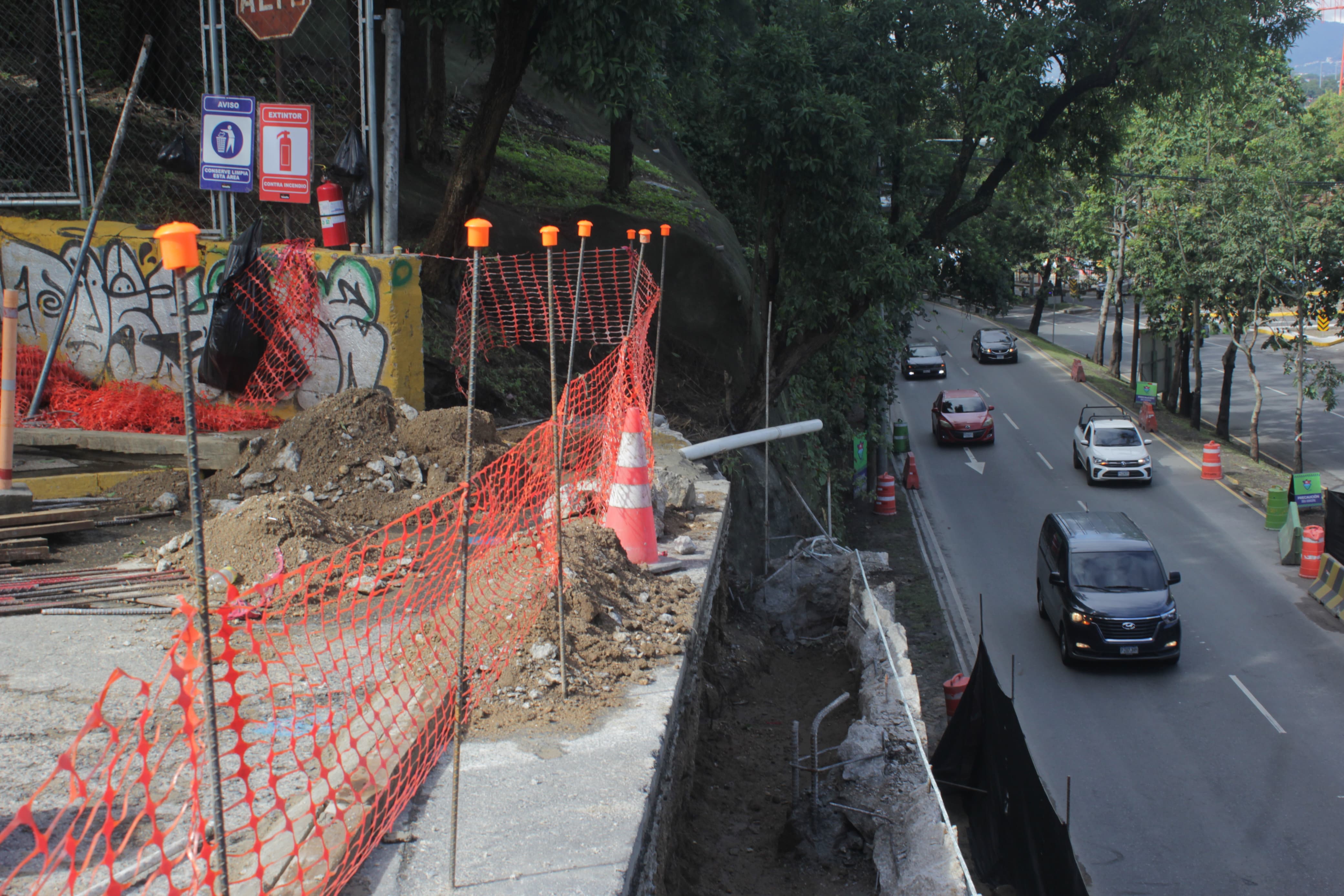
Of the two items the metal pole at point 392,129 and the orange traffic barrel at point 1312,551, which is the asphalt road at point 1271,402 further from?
the metal pole at point 392,129

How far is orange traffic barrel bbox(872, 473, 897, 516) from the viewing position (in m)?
21.5

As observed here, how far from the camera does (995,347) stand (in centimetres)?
4234

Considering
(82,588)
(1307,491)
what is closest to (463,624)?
(82,588)

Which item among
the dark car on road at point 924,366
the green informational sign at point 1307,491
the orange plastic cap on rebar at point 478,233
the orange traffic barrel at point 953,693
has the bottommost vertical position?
the orange traffic barrel at point 953,693

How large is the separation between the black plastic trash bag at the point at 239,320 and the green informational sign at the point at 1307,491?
19390 millimetres

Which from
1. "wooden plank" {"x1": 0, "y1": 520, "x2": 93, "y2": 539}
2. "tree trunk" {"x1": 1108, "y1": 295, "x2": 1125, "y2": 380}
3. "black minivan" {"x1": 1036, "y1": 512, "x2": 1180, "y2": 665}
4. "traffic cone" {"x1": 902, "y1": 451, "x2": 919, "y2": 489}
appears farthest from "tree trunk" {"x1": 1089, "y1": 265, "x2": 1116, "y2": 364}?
"wooden plank" {"x1": 0, "y1": 520, "x2": 93, "y2": 539}

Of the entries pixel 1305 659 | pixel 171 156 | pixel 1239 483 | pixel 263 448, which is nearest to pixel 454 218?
pixel 171 156

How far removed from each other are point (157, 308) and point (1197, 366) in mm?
28336

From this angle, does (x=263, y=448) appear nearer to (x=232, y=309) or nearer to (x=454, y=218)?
(x=232, y=309)

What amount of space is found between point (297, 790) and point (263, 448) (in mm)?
4881

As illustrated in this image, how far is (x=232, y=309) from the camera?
951 cm

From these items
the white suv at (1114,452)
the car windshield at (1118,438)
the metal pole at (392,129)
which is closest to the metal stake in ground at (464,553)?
the metal pole at (392,129)

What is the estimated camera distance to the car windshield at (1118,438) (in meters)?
24.3

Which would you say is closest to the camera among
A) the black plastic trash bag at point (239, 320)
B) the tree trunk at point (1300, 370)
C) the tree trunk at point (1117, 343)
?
the black plastic trash bag at point (239, 320)
